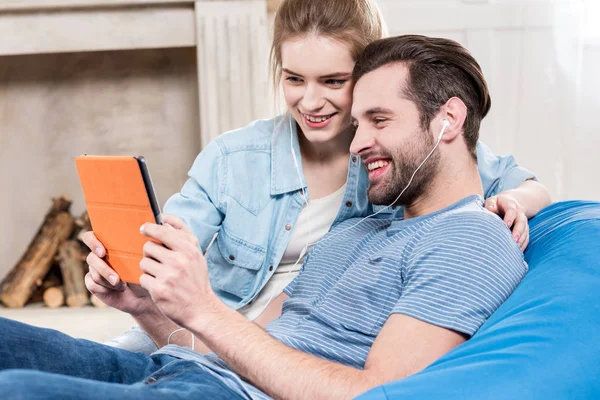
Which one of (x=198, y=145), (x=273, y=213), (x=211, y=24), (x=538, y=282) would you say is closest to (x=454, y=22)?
(x=211, y=24)

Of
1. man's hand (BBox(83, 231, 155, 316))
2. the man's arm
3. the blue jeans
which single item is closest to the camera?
the blue jeans

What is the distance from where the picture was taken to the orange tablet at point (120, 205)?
1111 mm

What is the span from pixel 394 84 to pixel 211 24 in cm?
159

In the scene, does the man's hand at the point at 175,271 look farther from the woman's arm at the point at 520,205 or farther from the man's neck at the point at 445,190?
the woman's arm at the point at 520,205

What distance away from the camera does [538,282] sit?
3.84 ft

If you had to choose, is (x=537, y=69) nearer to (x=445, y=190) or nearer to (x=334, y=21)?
(x=334, y=21)

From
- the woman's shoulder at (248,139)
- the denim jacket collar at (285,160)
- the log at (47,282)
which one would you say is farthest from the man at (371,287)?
the log at (47,282)

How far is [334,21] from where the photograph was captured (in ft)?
5.12

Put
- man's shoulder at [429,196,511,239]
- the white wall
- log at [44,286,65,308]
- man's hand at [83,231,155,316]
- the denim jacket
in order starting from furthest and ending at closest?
log at [44,286,65,308]
the white wall
the denim jacket
man's hand at [83,231,155,316]
man's shoulder at [429,196,511,239]

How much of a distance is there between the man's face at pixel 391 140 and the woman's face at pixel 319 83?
177 mm

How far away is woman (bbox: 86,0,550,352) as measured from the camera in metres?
1.57

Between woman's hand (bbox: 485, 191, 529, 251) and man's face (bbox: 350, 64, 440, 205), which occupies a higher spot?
man's face (bbox: 350, 64, 440, 205)

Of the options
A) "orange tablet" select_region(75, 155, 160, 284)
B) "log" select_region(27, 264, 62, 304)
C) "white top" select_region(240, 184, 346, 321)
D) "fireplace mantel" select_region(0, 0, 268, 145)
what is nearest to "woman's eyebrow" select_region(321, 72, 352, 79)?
"white top" select_region(240, 184, 346, 321)

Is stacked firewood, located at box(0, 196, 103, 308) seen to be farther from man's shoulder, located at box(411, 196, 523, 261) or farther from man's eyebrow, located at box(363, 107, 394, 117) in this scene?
man's shoulder, located at box(411, 196, 523, 261)
